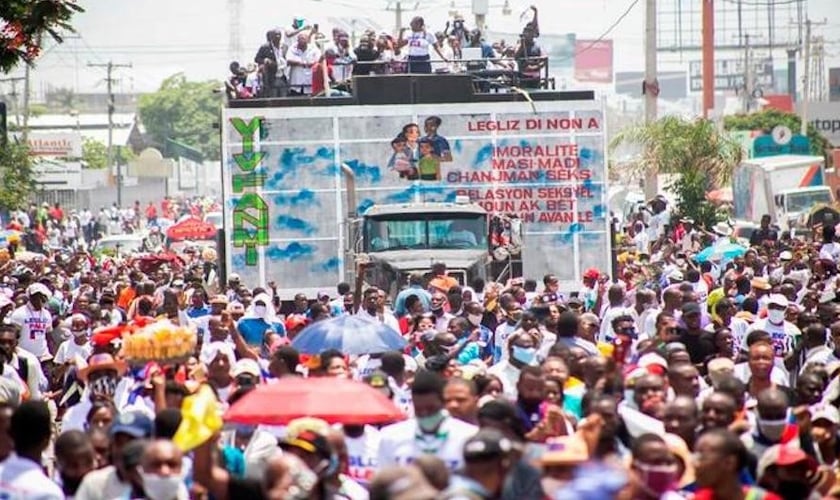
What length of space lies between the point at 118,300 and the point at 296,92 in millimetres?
6110

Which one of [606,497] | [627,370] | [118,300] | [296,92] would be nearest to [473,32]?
[296,92]

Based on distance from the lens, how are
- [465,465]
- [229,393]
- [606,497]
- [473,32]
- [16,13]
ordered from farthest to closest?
1. [473,32]
2. [16,13]
3. [229,393]
4. [465,465]
5. [606,497]

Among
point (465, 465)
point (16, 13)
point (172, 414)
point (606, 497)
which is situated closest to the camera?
point (606, 497)

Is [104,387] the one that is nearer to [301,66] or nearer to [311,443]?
[311,443]

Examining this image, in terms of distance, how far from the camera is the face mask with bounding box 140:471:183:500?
9.22 m

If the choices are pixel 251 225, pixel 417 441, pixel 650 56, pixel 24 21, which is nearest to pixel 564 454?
pixel 417 441

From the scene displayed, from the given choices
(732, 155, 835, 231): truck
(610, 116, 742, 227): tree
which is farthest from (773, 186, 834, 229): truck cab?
(610, 116, 742, 227): tree

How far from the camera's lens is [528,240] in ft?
102

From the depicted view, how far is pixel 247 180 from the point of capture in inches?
1209

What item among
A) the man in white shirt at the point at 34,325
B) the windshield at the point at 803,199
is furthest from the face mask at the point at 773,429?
the windshield at the point at 803,199

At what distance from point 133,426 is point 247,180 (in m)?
20.3

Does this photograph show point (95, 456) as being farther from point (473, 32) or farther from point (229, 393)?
point (473, 32)

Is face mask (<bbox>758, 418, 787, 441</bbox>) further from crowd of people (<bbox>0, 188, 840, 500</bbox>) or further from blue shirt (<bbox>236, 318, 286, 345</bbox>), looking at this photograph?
blue shirt (<bbox>236, 318, 286, 345</bbox>)

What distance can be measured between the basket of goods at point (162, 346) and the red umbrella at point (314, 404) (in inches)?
48.6
